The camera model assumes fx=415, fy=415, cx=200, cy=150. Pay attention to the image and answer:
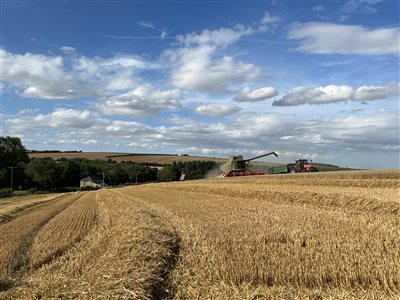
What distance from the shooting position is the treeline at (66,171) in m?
94.8

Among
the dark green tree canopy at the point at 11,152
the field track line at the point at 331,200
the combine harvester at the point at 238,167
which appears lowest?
the field track line at the point at 331,200

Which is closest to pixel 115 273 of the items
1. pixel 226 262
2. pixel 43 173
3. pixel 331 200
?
pixel 226 262

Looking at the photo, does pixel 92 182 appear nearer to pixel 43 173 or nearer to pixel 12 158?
pixel 43 173

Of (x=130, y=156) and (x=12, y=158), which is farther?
(x=130, y=156)

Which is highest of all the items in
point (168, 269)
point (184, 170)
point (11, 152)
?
point (11, 152)

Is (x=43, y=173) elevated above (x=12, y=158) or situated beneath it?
situated beneath

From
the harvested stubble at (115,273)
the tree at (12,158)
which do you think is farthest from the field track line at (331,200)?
the tree at (12,158)

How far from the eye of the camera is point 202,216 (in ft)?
43.8

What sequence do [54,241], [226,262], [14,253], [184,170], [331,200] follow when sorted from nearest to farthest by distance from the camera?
[226,262], [14,253], [54,241], [331,200], [184,170]

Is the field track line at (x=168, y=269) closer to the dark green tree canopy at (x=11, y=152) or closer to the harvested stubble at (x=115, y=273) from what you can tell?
the harvested stubble at (x=115, y=273)

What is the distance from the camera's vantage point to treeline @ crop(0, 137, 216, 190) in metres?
94.8

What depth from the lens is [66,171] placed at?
108688mm

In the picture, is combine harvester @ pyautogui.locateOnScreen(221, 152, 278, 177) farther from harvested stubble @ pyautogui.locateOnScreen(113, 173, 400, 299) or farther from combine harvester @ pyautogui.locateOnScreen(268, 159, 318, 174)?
harvested stubble @ pyautogui.locateOnScreen(113, 173, 400, 299)

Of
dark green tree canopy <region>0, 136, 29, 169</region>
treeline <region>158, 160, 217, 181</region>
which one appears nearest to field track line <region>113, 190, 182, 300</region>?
treeline <region>158, 160, 217, 181</region>
